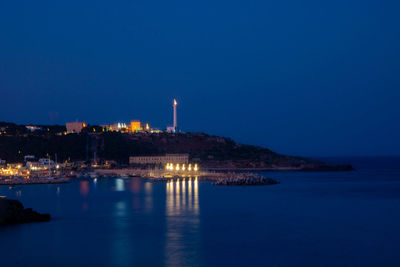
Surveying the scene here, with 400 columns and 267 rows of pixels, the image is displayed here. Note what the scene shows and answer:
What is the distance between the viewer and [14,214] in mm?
24922

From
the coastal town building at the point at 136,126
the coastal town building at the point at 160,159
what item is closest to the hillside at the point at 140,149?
the coastal town building at the point at 160,159

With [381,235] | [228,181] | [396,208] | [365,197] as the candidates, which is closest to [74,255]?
[381,235]

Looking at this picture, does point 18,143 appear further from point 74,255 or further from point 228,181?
point 74,255

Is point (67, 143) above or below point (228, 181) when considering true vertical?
above

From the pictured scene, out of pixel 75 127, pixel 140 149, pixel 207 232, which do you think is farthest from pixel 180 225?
pixel 75 127

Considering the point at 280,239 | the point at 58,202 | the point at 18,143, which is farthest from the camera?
the point at 18,143

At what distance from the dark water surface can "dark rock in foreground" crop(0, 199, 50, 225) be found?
70cm

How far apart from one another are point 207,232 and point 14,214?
29.4ft

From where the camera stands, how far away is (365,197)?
4094 cm

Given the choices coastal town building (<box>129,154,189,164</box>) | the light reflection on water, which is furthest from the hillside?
the light reflection on water

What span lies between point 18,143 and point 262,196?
66.2 metres

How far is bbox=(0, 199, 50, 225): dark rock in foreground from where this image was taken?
2450cm

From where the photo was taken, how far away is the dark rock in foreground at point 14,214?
80.4ft

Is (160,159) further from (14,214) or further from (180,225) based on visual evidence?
(14,214)
